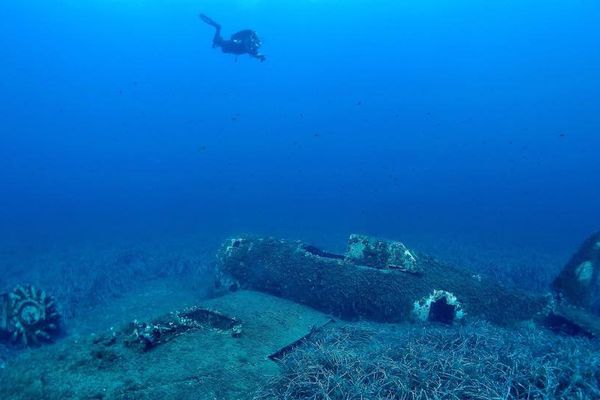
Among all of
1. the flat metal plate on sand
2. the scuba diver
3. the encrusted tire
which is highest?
the scuba diver

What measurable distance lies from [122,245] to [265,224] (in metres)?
12.0

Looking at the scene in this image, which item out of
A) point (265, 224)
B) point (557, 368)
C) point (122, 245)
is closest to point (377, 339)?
point (557, 368)

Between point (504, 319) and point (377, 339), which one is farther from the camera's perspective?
point (504, 319)

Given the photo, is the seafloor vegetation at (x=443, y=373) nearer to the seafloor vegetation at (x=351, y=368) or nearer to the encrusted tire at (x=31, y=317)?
the seafloor vegetation at (x=351, y=368)

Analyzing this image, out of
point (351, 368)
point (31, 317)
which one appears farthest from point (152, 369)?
point (31, 317)

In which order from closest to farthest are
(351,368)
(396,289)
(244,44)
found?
(351,368) → (396,289) → (244,44)

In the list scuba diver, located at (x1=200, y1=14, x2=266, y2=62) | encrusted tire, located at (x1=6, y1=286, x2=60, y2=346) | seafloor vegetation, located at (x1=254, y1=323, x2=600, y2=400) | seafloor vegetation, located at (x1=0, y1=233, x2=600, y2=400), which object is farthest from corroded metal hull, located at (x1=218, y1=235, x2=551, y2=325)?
scuba diver, located at (x1=200, y1=14, x2=266, y2=62)

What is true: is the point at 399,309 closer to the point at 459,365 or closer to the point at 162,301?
the point at 459,365

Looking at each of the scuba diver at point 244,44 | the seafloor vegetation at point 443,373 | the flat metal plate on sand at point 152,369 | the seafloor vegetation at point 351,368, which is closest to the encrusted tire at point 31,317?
the seafloor vegetation at point 351,368

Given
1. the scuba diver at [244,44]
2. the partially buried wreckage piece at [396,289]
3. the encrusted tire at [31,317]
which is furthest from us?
the scuba diver at [244,44]

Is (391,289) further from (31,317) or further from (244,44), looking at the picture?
(244,44)

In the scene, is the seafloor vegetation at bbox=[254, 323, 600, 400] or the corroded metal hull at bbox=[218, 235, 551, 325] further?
the corroded metal hull at bbox=[218, 235, 551, 325]

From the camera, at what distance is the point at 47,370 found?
14.9 ft

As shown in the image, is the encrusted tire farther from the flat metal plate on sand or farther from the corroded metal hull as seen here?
the corroded metal hull
